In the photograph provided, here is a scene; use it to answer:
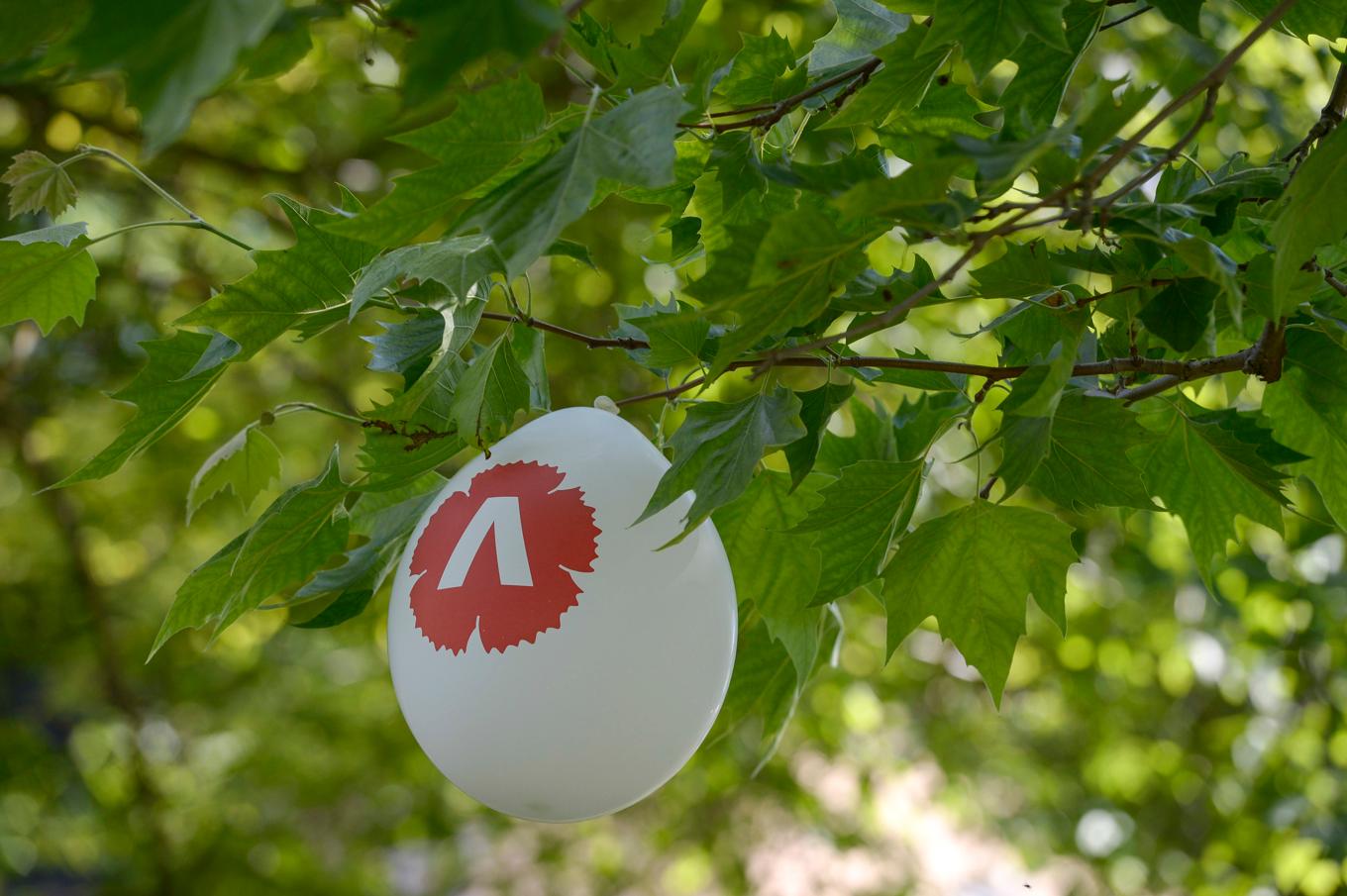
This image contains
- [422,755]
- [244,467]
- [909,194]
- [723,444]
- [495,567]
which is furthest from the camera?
[422,755]

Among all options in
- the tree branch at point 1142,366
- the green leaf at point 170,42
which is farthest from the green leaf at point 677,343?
the green leaf at point 170,42

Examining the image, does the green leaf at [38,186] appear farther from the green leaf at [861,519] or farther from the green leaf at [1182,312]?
the green leaf at [1182,312]

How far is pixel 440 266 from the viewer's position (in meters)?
0.54

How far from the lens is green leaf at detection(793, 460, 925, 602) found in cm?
61

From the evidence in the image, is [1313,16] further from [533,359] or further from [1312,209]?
[533,359]

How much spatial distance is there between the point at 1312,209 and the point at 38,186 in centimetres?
60

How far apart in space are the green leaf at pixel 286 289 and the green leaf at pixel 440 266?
68 millimetres

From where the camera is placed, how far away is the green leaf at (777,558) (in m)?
0.71

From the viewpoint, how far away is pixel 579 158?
425mm

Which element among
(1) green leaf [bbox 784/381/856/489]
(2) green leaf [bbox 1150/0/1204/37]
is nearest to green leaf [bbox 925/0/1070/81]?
(2) green leaf [bbox 1150/0/1204/37]

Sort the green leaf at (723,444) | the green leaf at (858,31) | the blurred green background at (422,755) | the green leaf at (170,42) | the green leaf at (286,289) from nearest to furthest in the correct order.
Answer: the green leaf at (170,42) → the green leaf at (723,444) → the green leaf at (286,289) → the green leaf at (858,31) → the blurred green background at (422,755)

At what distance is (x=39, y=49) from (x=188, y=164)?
6.53ft

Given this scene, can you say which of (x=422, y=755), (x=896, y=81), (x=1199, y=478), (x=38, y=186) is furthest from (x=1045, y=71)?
(x=422, y=755)

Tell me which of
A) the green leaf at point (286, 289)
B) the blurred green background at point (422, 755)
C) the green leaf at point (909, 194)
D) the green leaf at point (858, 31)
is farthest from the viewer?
the blurred green background at point (422, 755)
